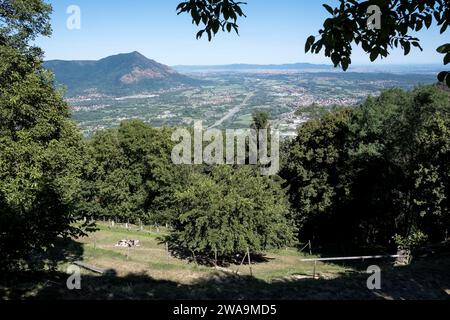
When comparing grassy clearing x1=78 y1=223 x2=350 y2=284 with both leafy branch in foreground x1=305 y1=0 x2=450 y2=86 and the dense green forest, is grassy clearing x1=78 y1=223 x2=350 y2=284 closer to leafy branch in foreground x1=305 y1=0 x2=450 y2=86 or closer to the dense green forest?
the dense green forest

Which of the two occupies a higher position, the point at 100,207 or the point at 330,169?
the point at 330,169

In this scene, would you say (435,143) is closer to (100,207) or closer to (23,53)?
(23,53)

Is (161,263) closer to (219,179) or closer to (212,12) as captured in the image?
(219,179)

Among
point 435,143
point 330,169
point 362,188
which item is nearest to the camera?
point 435,143

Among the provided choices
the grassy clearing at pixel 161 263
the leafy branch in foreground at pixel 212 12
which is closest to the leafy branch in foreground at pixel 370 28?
the leafy branch in foreground at pixel 212 12

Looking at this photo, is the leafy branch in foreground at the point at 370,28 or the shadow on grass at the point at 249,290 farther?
the shadow on grass at the point at 249,290

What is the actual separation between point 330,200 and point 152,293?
3190 cm

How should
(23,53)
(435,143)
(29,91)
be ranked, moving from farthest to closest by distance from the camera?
1. (435,143)
2. (23,53)
3. (29,91)

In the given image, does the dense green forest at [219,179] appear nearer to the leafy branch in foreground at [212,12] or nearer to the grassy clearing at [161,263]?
the grassy clearing at [161,263]

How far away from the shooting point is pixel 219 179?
29547 mm

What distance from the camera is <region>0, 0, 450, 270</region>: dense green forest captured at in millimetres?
12964

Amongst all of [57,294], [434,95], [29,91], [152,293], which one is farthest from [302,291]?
[434,95]

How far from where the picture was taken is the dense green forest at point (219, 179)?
12964mm

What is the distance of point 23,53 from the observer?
18.7 m
